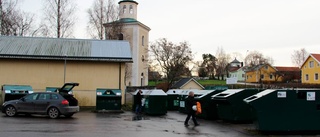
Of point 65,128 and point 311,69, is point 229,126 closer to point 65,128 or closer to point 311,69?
point 65,128

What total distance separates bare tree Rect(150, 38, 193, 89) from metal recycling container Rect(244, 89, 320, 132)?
34.2m

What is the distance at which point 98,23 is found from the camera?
4619cm

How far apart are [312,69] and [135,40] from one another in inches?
1407

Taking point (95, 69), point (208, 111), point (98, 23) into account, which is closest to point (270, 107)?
point (208, 111)

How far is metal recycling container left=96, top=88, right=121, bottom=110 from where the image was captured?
21.7 meters

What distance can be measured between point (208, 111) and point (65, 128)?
7.52 metres

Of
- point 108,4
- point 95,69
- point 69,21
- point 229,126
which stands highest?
point 108,4

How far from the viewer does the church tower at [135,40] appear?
55.3 metres

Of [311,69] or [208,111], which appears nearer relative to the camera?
[208,111]

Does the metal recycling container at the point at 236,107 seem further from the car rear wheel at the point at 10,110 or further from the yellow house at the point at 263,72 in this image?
the yellow house at the point at 263,72

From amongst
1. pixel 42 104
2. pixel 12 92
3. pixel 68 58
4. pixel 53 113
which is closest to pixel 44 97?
pixel 42 104

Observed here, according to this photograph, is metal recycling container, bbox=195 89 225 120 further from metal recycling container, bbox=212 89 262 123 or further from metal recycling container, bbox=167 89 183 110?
metal recycling container, bbox=167 89 183 110

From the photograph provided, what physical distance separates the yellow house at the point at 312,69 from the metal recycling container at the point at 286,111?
5664cm

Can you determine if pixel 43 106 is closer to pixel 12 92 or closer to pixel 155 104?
pixel 12 92
